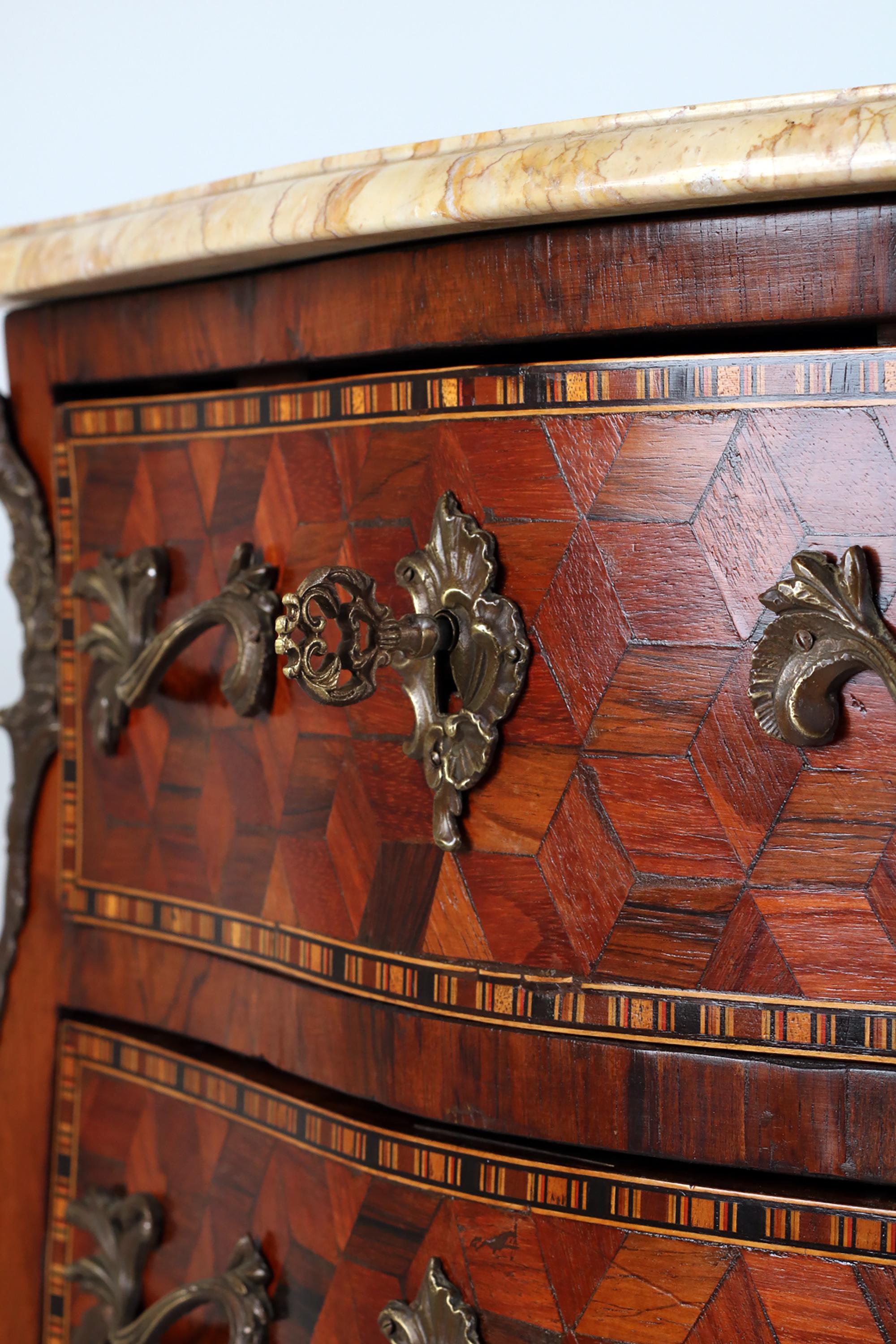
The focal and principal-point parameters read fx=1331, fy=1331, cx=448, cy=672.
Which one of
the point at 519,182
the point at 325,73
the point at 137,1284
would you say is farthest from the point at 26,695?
the point at 325,73

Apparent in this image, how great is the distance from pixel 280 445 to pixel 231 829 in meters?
0.17

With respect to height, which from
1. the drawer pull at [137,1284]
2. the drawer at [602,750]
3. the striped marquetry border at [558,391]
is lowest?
the drawer pull at [137,1284]

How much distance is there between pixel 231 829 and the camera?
604mm

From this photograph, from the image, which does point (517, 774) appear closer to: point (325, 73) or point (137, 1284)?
point (137, 1284)

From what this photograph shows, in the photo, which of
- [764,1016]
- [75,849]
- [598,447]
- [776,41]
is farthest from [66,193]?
[764,1016]

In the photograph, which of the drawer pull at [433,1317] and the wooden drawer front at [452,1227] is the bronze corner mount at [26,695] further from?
the drawer pull at [433,1317]

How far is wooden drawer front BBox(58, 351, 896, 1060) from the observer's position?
446mm

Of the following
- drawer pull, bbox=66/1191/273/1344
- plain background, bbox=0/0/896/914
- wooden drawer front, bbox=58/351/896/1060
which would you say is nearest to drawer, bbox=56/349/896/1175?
wooden drawer front, bbox=58/351/896/1060

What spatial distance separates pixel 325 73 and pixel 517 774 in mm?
802

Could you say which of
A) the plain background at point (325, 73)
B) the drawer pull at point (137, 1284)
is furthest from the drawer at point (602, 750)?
the plain background at point (325, 73)

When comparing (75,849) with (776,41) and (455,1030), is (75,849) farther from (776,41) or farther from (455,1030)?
(776,41)

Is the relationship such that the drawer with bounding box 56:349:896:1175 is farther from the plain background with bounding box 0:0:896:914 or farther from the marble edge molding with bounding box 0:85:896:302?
the plain background with bounding box 0:0:896:914

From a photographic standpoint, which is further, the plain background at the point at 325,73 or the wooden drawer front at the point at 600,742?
the plain background at the point at 325,73

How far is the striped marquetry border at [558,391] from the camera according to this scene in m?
0.44
